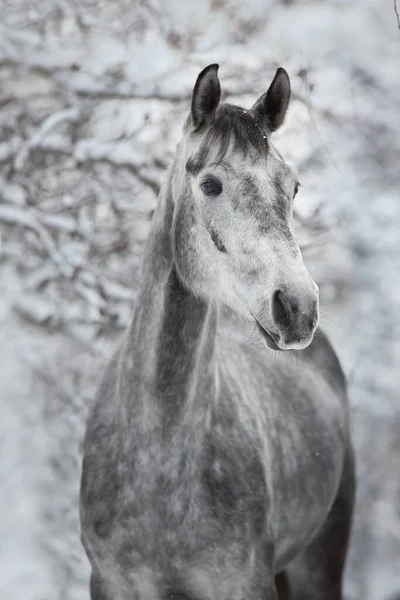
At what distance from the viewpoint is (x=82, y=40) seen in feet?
19.2

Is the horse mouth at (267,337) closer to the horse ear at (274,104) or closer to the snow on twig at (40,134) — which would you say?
the horse ear at (274,104)

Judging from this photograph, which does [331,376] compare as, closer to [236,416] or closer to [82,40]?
[236,416]

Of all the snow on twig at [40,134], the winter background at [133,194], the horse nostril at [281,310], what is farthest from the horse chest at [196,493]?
the snow on twig at [40,134]

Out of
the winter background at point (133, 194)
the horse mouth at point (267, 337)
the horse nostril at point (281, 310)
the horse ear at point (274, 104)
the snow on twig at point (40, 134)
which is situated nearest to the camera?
the horse nostril at point (281, 310)

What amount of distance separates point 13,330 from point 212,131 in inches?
125

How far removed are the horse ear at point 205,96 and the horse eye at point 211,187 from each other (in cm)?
23

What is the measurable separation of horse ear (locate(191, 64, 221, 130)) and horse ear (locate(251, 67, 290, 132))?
0.53 feet

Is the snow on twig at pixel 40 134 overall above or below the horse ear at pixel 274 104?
below

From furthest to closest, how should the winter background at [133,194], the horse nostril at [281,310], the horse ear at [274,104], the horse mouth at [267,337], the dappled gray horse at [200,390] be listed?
the winter background at [133,194], the horse ear at [274,104], the dappled gray horse at [200,390], the horse mouth at [267,337], the horse nostril at [281,310]

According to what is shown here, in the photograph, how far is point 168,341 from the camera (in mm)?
2473

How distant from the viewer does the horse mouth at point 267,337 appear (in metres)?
2.10

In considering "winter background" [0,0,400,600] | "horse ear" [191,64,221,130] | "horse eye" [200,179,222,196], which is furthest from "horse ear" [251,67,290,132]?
"winter background" [0,0,400,600]

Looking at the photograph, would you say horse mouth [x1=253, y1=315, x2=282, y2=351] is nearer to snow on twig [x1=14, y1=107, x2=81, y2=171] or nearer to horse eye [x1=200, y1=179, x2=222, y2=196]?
horse eye [x1=200, y1=179, x2=222, y2=196]

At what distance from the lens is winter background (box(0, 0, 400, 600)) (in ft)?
16.5
